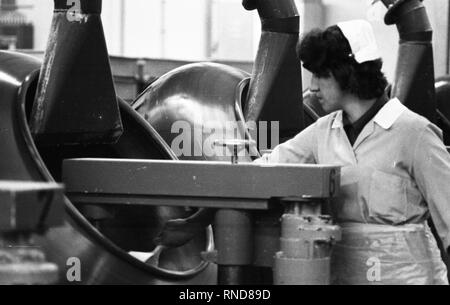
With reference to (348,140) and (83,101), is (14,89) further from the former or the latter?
(348,140)

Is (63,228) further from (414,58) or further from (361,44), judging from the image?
(414,58)

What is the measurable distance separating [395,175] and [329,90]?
12.0 inches

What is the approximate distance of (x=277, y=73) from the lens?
12.9 ft

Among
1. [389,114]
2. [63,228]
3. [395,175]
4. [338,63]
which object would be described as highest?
[338,63]

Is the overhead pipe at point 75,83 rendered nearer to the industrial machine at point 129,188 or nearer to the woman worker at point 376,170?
the industrial machine at point 129,188

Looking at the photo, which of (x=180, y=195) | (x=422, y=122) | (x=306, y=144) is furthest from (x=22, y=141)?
(x=422, y=122)

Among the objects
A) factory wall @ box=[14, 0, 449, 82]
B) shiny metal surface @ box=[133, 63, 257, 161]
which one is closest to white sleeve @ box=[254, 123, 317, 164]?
shiny metal surface @ box=[133, 63, 257, 161]

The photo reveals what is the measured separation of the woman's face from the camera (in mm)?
2527

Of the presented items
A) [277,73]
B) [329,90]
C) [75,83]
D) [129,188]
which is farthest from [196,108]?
[129,188]

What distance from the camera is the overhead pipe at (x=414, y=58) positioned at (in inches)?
192

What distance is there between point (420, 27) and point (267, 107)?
1.40 m

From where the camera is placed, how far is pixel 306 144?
268 cm

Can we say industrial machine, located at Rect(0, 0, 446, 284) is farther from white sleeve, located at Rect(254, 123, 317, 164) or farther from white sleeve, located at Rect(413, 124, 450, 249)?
white sleeve, located at Rect(413, 124, 450, 249)

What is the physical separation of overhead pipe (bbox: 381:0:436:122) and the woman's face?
2.38m
